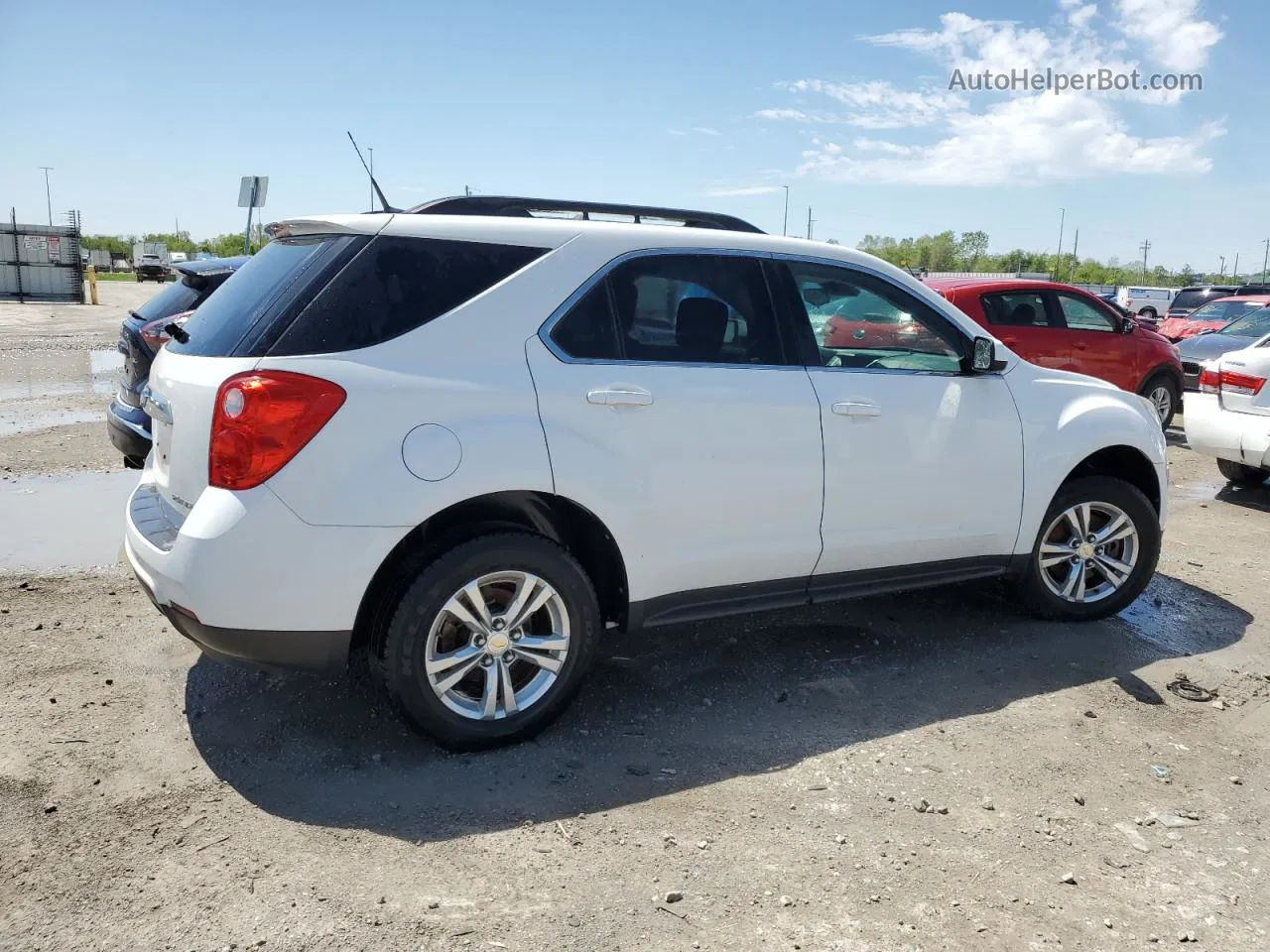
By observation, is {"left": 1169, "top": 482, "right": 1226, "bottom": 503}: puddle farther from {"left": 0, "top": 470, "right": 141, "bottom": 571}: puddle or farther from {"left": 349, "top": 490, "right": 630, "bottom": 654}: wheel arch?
{"left": 0, "top": 470, "right": 141, "bottom": 571}: puddle

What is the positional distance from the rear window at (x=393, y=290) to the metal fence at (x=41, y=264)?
122 feet

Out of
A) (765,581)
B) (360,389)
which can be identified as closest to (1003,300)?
(765,581)

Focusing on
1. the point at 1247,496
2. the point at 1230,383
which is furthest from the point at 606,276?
the point at 1247,496

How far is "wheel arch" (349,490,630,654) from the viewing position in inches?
134

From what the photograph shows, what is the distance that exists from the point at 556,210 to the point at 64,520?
4.26m

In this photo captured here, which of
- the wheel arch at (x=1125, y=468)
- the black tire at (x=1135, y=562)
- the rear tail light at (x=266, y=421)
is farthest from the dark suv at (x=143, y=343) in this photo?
the wheel arch at (x=1125, y=468)

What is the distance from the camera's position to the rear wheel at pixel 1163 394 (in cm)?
1172

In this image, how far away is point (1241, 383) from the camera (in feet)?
26.8

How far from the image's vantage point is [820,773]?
11.7 ft

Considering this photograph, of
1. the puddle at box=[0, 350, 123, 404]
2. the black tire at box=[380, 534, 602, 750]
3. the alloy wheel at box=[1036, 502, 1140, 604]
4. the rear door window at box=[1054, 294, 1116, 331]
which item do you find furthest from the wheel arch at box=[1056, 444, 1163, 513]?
Answer: the puddle at box=[0, 350, 123, 404]

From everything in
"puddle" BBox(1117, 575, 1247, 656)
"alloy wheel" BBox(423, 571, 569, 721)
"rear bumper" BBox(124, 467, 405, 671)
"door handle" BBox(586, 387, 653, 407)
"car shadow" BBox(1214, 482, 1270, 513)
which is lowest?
"puddle" BBox(1117, 575, 1247, 656)

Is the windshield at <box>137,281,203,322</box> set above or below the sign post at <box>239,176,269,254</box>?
below

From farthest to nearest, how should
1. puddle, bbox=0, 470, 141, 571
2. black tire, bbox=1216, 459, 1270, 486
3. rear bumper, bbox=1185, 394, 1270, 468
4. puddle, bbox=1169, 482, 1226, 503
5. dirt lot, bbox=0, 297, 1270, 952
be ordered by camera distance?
black tire, bbox=1216, 459, 1270, 486
puddle, bbox=1169, 482, 1226, 503
rear bumper, bbox=1185, 394, 1270, 468
puddle, bbox=0, 470, 141, 571
dirt lot, bbox=0, 297, 1270, 952

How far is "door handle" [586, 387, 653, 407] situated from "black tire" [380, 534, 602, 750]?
537 millimetres
